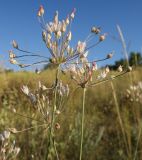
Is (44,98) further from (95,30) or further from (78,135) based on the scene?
(78,135)

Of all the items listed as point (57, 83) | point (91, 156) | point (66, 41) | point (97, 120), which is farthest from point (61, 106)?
point (97, 120)

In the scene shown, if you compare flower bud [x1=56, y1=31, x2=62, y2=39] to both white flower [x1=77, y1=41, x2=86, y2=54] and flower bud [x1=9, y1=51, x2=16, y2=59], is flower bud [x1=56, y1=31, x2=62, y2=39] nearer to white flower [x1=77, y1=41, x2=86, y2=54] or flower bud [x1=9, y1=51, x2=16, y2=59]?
white flower [x1=77, y1=41, x2=86, y2=54]

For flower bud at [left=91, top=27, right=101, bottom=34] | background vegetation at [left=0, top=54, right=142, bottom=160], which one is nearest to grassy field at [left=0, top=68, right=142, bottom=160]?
background vegetation at [left=0, top=54, right=142, bottom=160]

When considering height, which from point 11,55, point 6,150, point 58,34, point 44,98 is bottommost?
point 6,150

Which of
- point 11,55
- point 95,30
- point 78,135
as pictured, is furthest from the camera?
point 78,135

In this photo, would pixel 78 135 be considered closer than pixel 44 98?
No

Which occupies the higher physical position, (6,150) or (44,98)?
(44,98)

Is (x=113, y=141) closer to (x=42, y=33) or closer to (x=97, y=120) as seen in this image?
(x=97, y=120)

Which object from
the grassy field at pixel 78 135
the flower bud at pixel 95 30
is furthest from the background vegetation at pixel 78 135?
the flower bud at pixel 95 30

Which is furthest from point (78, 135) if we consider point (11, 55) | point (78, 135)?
point (11, 55)

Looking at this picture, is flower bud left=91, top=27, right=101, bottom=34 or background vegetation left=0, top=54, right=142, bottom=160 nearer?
flower bud left=91, top=27, right=101, bottom=34

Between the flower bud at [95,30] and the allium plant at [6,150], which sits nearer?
the allium plant at [6,150]

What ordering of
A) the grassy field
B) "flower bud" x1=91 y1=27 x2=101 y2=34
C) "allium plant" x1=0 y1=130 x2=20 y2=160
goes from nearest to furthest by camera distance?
"allium plant" x1=0 y1=130 x2=20 y2=160 → "flower bud" x1=91 y1=27 x2=101 y2=34 → the grassy field

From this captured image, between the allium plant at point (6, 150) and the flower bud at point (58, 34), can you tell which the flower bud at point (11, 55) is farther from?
the allium plant at point (6, 150)
